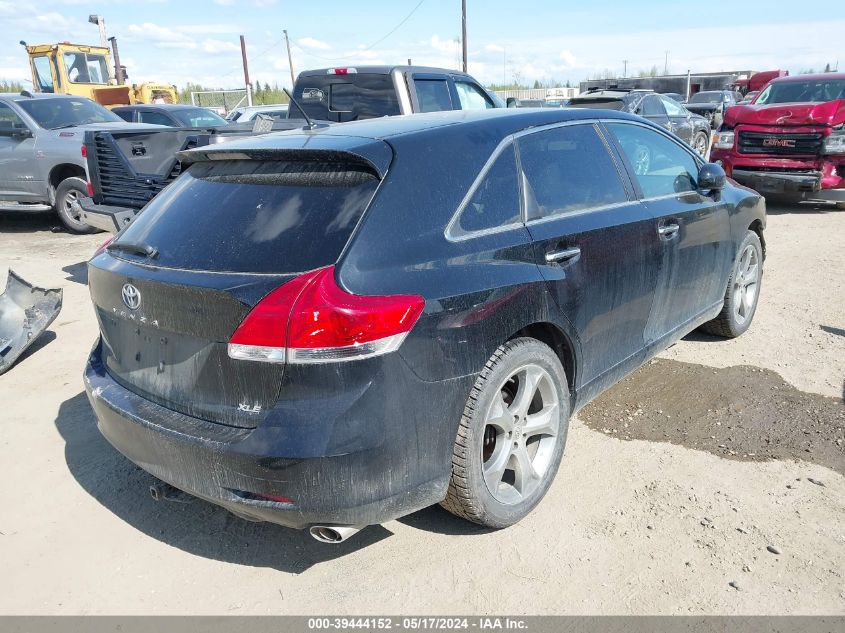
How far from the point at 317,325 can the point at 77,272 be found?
6.65 meters

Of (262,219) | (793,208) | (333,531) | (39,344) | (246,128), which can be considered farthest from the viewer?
(793,208)

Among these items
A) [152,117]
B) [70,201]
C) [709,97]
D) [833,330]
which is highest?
[152,117]

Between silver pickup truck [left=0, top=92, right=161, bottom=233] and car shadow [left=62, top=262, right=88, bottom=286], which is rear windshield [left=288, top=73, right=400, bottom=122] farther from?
silver pickup truck [left=0, top=92, right=161, bottom=233]

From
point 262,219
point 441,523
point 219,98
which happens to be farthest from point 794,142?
point 219,98

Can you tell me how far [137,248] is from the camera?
2789 millimetres

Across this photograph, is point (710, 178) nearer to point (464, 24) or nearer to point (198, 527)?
point (198, 527)

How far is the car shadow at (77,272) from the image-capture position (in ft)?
24.4

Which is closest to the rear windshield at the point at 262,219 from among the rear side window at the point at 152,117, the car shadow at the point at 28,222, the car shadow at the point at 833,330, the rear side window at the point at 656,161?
the rear side window at the point at 656,161

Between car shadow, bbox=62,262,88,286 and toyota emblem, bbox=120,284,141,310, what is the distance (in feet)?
16.9

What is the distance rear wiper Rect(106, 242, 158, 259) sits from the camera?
2.71 m

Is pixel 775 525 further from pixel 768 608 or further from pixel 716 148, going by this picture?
pixel 716 148

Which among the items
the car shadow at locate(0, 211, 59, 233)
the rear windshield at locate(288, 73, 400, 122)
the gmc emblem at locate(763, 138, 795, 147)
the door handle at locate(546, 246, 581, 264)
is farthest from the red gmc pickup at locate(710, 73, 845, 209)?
the car shadow at locate(0, 211, 59, 233)

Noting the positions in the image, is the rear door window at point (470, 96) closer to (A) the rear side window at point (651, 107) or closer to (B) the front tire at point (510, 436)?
(A) the rear side window at point (651, 107)

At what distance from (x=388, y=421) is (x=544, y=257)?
108cm
